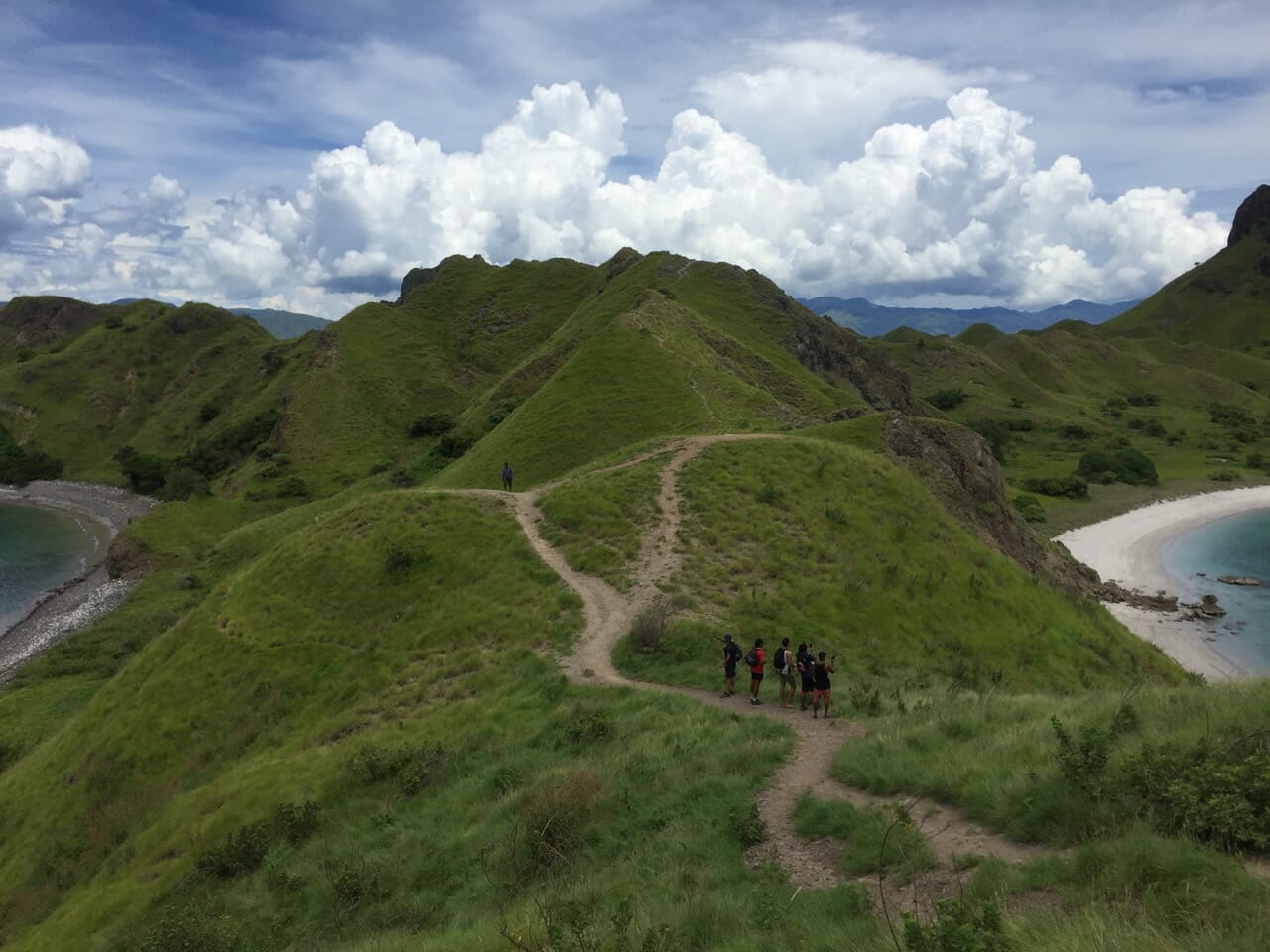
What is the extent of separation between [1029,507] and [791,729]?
101261 millimetres

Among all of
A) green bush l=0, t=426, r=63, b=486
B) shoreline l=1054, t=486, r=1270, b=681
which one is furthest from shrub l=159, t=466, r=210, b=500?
shoreline l=1054, t=486, r=1270, b=681

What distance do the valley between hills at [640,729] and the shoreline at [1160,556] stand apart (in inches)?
266

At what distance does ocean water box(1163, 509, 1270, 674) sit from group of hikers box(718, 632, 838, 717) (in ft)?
173

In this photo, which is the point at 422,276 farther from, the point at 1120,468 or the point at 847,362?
the point at 1120,468

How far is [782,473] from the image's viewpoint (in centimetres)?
3719

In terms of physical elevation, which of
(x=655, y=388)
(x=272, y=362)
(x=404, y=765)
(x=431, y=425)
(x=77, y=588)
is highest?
(x=272, y=362)

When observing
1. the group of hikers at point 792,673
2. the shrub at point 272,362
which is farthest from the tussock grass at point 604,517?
the shrub at point 272,362

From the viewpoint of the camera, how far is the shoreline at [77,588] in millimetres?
60719

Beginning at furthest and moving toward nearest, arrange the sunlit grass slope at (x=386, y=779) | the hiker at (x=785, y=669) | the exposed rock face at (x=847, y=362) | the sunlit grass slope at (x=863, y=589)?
1. the exposed rock face at (x=847, y=362)
2. the sunlit grass slope at (x=863, y=589)
3. the hiker at (x=785, y=669)
4. the sunlit grass slope at (x=386, y=779)

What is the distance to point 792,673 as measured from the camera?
19625mm

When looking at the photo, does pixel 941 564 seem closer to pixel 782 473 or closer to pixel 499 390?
pixel 782 473

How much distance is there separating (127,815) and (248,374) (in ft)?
492

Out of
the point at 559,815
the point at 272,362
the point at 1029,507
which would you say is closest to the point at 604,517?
the point at 559,815

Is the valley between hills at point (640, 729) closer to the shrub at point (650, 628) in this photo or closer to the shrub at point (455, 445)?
the shrub at point (650, 628)
